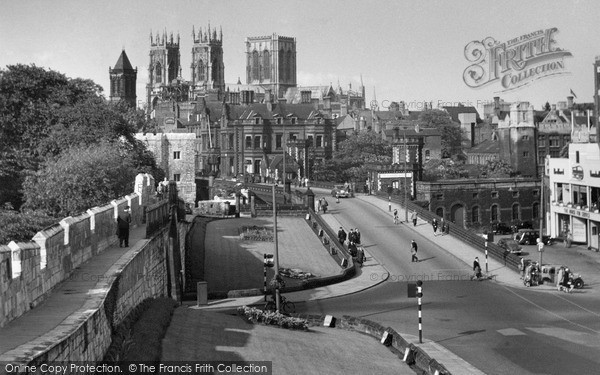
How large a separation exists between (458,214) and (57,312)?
82387 mm

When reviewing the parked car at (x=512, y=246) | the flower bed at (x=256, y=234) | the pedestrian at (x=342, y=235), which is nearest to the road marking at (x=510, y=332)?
the pedestrian at (x=342, y=235)

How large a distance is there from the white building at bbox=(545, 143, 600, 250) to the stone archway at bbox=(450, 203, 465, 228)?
16.2 metres

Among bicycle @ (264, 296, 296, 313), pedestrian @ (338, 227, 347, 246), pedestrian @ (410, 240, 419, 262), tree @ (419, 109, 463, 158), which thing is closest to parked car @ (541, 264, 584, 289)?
pedestrian @ (410, 240, 419, 262)

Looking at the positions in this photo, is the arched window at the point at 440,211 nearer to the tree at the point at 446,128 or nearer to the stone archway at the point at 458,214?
the stone archway at the point at 458,214

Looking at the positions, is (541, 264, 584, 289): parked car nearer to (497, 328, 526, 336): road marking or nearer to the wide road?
the wide road

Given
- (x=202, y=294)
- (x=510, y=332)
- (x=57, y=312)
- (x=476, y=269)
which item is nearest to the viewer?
(x=57, y=312)

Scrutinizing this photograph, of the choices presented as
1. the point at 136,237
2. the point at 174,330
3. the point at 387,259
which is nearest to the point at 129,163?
the point at 387,259

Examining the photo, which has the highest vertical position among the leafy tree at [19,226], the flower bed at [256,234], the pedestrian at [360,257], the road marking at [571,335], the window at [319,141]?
the window at [319,141]

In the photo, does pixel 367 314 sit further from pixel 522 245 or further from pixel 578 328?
pixel 522 245

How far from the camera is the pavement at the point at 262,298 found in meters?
15.4

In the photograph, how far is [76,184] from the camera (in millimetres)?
45844

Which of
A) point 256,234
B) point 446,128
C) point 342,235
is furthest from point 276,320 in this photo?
point 446,128

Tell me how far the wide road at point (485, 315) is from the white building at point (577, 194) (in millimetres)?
17319

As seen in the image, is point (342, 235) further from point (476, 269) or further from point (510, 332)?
point (510, 332)
